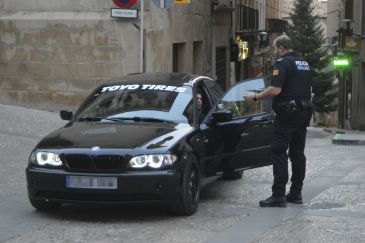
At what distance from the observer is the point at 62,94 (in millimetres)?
19297

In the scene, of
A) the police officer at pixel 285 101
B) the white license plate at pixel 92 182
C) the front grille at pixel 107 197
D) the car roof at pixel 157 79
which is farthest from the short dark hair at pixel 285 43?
the white license plate at pixel 92 182

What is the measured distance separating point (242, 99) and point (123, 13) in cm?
1038

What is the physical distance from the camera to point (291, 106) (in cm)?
743

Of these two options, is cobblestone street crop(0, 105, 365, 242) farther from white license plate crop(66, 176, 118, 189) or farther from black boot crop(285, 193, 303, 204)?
white license plate crop(66, 176, 118, 189)

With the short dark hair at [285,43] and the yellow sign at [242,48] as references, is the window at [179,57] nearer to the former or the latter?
the yellow sign at [242,48]

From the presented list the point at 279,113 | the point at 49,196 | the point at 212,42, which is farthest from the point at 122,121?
the point at 212,42

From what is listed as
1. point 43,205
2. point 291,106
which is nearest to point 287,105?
point 291,106

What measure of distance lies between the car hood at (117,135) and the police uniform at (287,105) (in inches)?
38.9

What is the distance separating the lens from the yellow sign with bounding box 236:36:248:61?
36875 mm

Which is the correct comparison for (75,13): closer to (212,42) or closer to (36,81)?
(36,81)

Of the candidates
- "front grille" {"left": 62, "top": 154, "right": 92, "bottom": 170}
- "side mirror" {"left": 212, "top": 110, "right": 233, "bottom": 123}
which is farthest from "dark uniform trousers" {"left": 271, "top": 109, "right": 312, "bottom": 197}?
"front grille" {"left": 62, "top": 154, "right": 92, "bottom": 170}

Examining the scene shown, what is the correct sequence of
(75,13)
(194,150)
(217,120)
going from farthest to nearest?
1. (75,13)
2. (217,120)
3. (194,150)

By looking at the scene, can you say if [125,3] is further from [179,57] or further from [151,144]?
[151,144]

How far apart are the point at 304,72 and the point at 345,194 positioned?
1819mm
